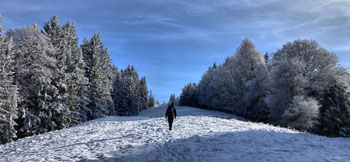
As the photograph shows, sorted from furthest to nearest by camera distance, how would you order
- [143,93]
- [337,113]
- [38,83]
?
1. [143,93]
2. [337,113]
3. [38,83]

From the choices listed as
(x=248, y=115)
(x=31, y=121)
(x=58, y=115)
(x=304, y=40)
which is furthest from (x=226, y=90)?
(x=31, y=121)

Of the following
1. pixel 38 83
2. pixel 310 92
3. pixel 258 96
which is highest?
pixel 38 83

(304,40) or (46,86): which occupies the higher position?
(304,40)

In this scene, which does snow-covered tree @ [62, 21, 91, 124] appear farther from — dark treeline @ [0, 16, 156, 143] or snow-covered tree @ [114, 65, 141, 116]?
snow-covered tree @ [114, 65, 141, 116]

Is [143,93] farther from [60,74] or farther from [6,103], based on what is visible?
[6,103]

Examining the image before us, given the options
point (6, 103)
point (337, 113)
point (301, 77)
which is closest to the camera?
point (6, 103)

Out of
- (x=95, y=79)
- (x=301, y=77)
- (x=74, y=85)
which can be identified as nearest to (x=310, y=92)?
(x=301, y=77)

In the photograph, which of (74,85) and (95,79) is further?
(95,79)

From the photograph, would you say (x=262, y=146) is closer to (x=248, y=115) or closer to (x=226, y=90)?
(x=248, y=115)

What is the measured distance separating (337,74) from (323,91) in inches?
110

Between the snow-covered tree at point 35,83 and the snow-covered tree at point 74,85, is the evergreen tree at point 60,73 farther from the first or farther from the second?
the snow-covered tree at point 35,83

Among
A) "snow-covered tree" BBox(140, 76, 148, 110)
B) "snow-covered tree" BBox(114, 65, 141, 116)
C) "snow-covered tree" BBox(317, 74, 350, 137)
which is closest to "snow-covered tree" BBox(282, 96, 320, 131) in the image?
"snow-covered tree" BBox(317, 74, 350, 137)

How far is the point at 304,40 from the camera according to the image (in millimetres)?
27312

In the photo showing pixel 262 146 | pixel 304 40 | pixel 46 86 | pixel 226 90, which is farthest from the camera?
pixel 226 90
